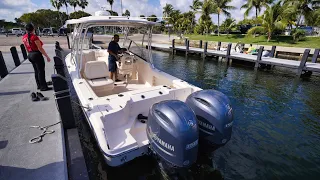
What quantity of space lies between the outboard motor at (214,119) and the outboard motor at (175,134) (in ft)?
1.36

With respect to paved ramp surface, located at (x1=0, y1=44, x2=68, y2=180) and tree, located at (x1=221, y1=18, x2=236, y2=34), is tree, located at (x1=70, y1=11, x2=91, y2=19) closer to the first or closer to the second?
tree, located at (x1=221, y1=18, x2=236, y2=34)

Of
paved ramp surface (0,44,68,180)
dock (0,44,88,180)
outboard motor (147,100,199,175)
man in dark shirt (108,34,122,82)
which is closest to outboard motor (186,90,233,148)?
outboard motor (147,100,199,175)

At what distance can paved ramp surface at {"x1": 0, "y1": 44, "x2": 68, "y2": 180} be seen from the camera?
2.29 meters

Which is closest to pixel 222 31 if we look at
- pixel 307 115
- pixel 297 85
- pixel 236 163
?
pixel 297 85

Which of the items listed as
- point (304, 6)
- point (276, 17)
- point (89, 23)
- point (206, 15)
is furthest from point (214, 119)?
point (206, 15)

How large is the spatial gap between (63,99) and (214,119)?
2393mm

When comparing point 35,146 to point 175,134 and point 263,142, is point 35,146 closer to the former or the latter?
point 175,134

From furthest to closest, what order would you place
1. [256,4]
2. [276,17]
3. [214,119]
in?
[256,4]
[276,17]
[214,119]

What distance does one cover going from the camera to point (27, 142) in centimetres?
283

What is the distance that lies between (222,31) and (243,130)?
36800 mm

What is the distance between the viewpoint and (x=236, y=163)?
356cm

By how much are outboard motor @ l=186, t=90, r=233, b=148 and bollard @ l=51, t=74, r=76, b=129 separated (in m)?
2.09

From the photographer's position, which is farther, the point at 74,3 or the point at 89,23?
the point at 74,3

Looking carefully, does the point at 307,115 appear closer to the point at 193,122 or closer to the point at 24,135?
the point at 193,122
